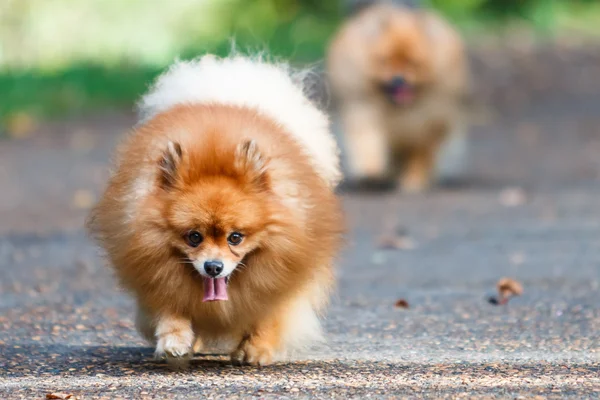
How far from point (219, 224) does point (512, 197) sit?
23.1 feet

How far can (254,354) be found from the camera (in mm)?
4770

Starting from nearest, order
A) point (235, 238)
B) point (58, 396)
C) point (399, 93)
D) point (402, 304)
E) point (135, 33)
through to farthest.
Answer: point (58, 396), point (235, 238), point (402, 304), point (399, 93), point (135, 33)

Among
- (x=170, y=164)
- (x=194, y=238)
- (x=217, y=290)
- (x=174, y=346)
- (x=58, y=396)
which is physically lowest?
(x=58, y=396)

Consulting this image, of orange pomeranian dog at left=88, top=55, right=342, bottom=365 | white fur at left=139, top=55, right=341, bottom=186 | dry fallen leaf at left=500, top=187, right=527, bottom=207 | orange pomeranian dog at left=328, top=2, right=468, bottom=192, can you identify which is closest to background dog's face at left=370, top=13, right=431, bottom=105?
orange pomeranian dog at left=328, top=2, right=468, bottom=192

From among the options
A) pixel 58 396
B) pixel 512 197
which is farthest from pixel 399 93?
pixel 58 396

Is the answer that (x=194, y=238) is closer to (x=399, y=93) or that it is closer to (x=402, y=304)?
(x=402, y=304)

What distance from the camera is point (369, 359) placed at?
4848 mm

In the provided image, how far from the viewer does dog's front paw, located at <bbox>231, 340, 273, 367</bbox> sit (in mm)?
4773

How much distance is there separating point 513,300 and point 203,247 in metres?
2.56

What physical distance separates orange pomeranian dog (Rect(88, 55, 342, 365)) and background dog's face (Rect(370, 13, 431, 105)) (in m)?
6.03

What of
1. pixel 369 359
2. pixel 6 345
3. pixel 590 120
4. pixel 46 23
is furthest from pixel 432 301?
pixel 46 23

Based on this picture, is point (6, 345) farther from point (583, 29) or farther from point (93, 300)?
point (583, 29)

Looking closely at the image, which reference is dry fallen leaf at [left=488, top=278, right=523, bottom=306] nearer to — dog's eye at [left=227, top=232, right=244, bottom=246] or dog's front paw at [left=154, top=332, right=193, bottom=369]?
dog's front paw at [left=154, top=332, right=193, bottom=369]

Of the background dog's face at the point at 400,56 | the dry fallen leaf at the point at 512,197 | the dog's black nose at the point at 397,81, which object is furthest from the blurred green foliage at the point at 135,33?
the dry fallen leaf at the point at 512,197
